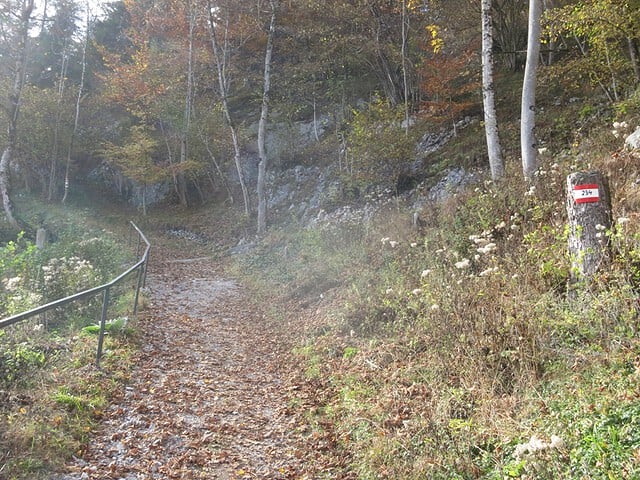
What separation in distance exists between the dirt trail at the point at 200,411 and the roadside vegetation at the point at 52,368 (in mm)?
257

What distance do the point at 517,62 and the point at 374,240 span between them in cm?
1409

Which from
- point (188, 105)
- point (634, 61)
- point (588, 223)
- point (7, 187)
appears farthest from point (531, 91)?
point (188, 105)

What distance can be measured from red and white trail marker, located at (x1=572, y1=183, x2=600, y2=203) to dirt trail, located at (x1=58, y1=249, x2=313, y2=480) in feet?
13.6

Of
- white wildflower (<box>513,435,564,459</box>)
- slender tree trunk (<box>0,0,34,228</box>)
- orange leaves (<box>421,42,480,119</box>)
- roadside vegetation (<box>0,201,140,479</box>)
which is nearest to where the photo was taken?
white wildflower (<box>513,435,564,459</box>)

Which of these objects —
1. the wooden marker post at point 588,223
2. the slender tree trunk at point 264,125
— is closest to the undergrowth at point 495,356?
the wooden marker post at point 588,223

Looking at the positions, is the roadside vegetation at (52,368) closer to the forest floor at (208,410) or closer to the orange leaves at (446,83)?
the forest floor at (208,410)

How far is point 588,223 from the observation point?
14.9 ft

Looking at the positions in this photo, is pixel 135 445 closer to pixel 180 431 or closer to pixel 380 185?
pixel 180 431

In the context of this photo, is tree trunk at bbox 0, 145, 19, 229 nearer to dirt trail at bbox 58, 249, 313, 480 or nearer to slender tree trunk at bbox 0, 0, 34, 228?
slender tree trunk at bbox 0, 0, 34, 228

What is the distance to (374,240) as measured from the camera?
10789 mm

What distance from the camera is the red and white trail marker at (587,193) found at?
4559 mm

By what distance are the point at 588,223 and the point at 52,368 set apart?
6493mm

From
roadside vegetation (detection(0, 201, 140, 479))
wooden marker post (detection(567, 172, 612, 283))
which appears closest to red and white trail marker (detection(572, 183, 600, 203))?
wooden marker post (detection(567, 172, 612, 283))

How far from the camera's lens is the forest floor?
164 inches
